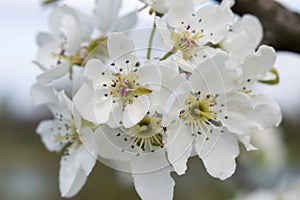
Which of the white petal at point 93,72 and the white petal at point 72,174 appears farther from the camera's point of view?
the white petal at point 72,174

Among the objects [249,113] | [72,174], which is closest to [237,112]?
[249,113]

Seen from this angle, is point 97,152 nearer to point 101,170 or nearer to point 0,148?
point 101,170

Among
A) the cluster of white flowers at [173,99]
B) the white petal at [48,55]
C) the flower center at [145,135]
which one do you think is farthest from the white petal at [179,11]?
the white petal at [48,55]

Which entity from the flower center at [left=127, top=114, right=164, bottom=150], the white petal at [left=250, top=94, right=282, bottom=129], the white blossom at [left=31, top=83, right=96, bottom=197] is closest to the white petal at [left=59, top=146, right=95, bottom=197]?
the white blossom at [left=31, top=83, right=96, bottom=197]

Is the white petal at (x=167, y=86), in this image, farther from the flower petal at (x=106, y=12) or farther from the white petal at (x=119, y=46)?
the flower petal at (x=106, y=12)

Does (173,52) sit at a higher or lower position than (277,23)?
higher

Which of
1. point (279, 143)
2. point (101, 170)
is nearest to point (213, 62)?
point (279, 143)
